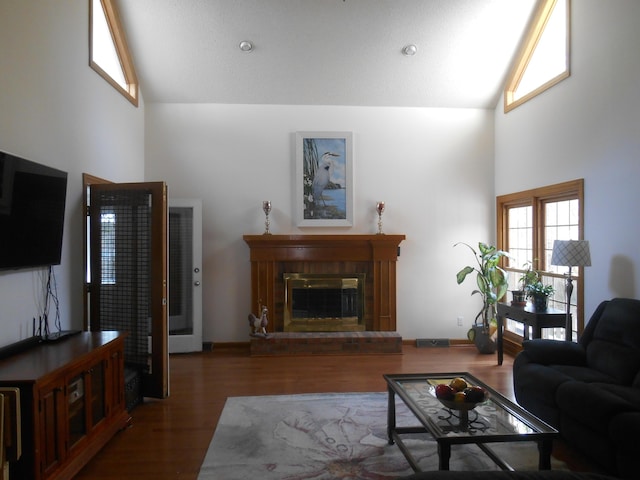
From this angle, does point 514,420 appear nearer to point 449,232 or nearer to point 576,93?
point 576,93

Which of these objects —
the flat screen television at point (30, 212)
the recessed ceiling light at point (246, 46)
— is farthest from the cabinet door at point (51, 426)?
the recessed ceiling light at point (246, 46)

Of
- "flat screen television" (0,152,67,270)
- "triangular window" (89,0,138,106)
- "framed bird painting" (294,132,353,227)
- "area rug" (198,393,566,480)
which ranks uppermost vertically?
"triangular window" (89,0,138,106)

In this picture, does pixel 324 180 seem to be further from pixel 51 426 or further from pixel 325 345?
pixel 51 426

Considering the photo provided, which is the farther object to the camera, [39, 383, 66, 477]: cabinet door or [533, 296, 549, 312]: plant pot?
[533, 296, 549, 312]: plant pot

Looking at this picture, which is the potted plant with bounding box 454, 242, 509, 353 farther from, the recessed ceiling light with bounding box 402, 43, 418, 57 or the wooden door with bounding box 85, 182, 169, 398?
the wooden door with bounding box 85, 182, 169, 398

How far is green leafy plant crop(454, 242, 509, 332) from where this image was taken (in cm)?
519

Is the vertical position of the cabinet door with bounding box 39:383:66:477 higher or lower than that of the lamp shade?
lower

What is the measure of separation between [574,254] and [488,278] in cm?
164

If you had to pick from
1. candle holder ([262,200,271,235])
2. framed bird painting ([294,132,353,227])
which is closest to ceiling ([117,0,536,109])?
framed bird painting ([294,132,353,227])

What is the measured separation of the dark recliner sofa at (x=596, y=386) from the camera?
7.71 feet

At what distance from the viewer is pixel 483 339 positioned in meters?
5.29

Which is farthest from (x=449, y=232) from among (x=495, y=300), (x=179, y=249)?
Answer: (x=179, y=249)

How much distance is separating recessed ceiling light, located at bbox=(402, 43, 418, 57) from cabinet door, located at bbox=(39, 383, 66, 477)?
4.65m

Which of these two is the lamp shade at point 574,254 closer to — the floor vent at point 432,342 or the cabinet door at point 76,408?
the floor vent at point 432,342
